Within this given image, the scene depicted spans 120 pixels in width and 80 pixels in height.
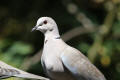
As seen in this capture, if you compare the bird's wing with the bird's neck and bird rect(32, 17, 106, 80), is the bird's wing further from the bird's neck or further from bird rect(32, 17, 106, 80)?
the bird's neck

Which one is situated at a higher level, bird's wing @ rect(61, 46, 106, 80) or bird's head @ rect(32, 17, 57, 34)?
bird's head @ rect(32, 17, 57, 34)

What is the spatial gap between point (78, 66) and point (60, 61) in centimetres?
18

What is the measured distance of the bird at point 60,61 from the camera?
9.14 ft

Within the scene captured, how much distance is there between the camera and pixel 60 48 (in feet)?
9.41

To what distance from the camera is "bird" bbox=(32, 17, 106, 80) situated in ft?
9.14

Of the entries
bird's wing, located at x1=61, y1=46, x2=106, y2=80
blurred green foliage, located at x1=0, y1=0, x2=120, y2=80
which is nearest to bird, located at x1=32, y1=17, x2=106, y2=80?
bird's wing, located at x1=61, y1=46, x2=106, y2=80

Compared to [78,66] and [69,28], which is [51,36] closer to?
[78,66]

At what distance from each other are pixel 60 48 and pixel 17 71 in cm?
30

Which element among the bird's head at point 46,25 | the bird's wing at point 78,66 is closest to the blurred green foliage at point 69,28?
the bird's head at point 46,25

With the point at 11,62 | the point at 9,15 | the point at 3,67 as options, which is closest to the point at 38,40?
the point at 9,15

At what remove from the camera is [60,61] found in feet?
9.29

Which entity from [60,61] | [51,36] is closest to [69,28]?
[51,36]

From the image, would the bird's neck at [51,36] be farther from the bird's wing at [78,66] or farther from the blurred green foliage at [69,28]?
the blurred green foliage at [69,28]

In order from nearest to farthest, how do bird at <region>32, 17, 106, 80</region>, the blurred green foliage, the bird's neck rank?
bird at <region>32, 17, 106, 80</region>
the bird's neck
the blurred green foliage
